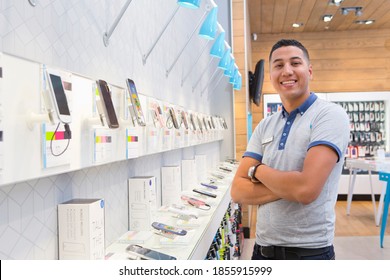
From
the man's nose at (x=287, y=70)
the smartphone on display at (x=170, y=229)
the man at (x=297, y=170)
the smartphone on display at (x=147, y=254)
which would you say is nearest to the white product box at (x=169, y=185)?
the smartphone on display at (x=170, y=229)

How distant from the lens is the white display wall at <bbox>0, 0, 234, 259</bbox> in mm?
1251

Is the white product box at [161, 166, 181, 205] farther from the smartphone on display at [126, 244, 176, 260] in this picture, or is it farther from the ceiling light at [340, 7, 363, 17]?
the ceiling light at [340, 7, 363, 17]

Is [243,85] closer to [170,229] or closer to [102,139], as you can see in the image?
[170,229]

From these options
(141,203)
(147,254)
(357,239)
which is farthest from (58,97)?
(357,239)

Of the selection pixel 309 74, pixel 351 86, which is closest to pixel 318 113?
pixel 309 74

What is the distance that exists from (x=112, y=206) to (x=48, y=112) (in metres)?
0.98

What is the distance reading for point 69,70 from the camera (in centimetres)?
159

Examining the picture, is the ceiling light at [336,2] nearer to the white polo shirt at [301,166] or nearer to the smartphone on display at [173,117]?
the smartphone on display at [173,117]

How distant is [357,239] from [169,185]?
3.75 meters

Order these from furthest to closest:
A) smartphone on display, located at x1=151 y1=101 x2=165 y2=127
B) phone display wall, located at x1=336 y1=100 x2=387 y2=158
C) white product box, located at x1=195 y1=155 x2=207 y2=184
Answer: phone display wall, located at x1=336 y1=100 x2=387 y2=158
white product box, located at x1=195 y1=155 x2=207 y2=184
smartphone on display, located at x1=151 y1=101 x2=165 y2=127

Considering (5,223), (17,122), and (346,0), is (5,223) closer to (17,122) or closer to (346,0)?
(17,122)

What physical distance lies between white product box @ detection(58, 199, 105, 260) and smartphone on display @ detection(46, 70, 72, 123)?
1.17 ft

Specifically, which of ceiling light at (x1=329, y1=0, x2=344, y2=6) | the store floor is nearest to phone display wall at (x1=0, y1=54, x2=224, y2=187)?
the store floor

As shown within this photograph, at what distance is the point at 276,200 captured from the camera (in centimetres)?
170
